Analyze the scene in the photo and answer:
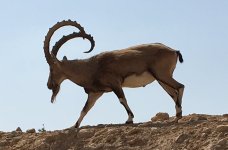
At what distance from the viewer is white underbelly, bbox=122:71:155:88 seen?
56.0 ft

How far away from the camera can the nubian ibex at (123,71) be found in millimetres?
17000

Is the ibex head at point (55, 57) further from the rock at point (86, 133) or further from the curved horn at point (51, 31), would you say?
the rock at point (86, 133)

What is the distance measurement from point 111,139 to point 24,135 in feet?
9.07

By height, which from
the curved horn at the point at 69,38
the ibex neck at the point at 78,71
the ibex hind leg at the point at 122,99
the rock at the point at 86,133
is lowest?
Answer: the rock at the point at 86,133

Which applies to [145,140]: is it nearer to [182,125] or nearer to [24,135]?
[182,125]

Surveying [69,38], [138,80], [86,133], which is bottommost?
[86,133]

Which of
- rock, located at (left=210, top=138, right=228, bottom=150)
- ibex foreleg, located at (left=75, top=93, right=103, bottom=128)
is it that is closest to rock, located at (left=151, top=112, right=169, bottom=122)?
ibex foreleg, located at (left=75, top=93, right=103, bottom=128)

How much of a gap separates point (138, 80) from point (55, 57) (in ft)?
7.94

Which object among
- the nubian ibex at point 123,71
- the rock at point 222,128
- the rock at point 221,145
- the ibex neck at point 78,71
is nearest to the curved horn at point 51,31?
the nubian ibex at point 123,71

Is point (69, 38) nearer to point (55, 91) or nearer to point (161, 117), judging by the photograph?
point (55, 91)

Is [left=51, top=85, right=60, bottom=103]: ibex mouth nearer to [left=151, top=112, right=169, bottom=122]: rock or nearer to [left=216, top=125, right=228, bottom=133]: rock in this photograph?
[left=151, top=112, right=169, bottom=122]: rock

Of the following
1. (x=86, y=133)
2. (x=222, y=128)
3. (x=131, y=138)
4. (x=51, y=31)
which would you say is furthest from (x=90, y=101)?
(x=222, y=128)

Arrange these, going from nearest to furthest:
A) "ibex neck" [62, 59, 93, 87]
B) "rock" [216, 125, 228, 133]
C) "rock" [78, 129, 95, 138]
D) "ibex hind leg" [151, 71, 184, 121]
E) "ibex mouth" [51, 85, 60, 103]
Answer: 1. "rock" [216, 125, 228, 133]
2. "rock" [78, 129, 95, 138]
3. "ibex hind leg" [151, 71, 184, 121]
4. "ibex neck" [62, 59, 93, 87]
5. "ibex mouth" [51, 85, 60, 103]

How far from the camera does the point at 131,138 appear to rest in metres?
13.7
